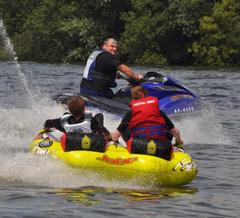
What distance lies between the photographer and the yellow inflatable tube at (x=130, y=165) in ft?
31.1

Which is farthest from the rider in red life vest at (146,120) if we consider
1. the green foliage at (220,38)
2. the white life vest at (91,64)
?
the green foliage at (220,38)

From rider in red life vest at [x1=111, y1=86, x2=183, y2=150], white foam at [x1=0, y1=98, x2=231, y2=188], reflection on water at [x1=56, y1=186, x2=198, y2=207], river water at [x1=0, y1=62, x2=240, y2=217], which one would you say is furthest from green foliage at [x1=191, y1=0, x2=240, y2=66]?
reflection on water at [x1=56, y1=186, x2=198, y2=207]

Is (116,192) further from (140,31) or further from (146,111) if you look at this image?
(140,31)

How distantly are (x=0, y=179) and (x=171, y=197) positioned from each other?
2105 mm

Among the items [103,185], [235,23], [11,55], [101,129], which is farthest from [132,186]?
[11,55]

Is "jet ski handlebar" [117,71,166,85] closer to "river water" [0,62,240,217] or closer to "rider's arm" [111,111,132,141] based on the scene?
"river water" [0,62,240,217]

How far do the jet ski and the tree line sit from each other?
2830 cm

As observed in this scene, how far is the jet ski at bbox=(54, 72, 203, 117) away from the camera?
43.0 feet

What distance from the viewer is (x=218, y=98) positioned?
22.0 meters

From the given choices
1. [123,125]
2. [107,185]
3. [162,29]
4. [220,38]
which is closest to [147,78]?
[123,125]

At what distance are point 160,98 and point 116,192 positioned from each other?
180 inches

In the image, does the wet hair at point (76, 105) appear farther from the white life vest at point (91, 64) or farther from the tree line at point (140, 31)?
the tree line at point (140, 31)

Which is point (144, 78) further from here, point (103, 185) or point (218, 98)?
point (218, 98)

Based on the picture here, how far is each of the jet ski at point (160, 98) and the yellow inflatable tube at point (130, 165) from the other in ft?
10.9
